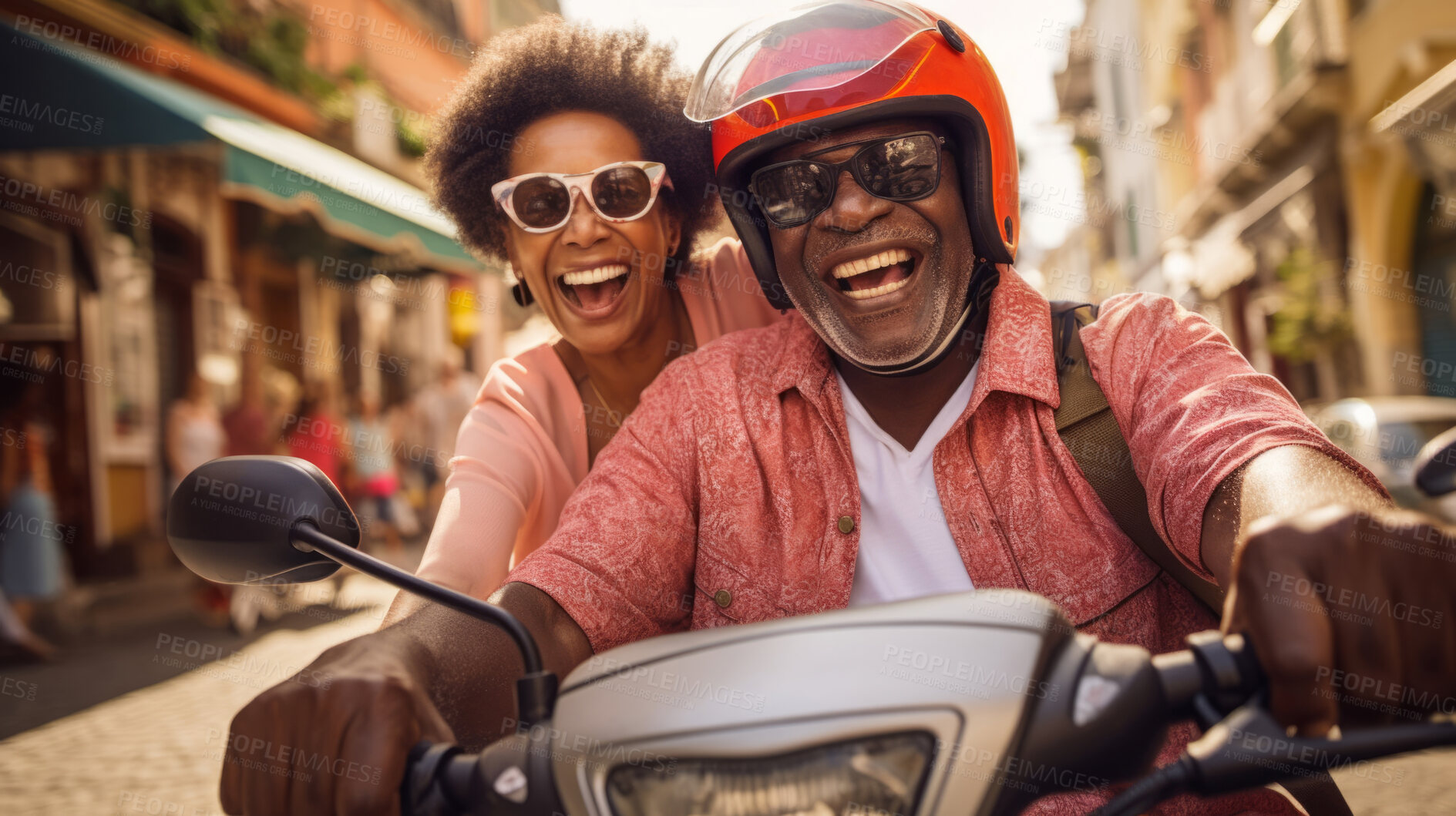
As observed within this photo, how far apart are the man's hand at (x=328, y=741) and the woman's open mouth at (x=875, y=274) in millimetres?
1077

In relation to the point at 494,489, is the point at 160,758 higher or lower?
lower

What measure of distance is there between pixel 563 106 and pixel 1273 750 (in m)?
2.28

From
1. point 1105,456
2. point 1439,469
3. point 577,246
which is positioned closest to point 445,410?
point 577,246

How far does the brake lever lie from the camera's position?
878 millimetres

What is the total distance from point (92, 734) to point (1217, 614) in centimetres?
511

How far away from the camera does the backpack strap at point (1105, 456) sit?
168 centimetres

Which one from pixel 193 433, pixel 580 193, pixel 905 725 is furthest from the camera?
pixel 193 433

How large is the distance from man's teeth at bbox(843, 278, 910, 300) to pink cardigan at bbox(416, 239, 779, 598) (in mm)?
743

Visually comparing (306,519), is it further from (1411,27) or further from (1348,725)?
(1411,27)

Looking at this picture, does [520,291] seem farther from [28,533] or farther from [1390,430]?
[1390,430]

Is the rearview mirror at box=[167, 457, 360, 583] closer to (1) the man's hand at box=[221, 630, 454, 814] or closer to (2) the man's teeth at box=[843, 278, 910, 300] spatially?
(1) the man's hand at box=[221, 630, 454, 814]

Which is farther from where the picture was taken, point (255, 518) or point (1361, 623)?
point (255, 518)

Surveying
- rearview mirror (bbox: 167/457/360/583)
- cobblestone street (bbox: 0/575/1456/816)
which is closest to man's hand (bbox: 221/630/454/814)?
rearview mirror (bbox: 167/457/360/583)

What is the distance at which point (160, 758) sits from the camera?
4.70 metres
